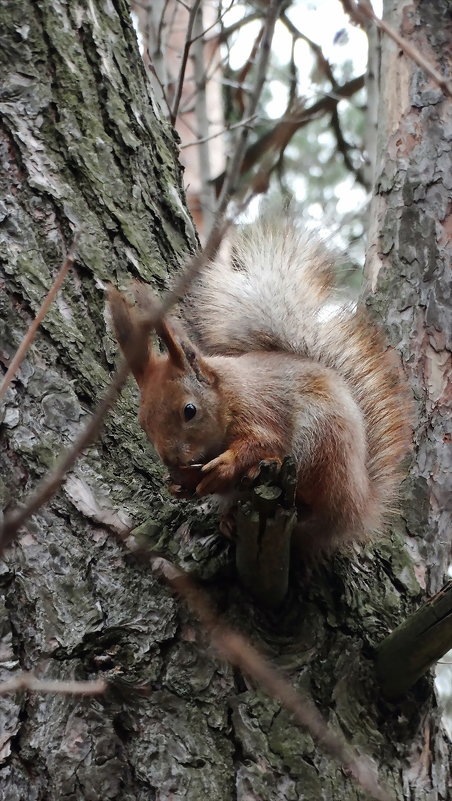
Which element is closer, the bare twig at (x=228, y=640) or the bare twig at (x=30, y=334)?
the bare twig at (x=30, y=334)

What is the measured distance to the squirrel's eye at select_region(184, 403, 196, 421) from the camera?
6.46 feet

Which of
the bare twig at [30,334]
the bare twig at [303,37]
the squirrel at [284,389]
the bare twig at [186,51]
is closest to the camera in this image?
the bare twig at [30,334]

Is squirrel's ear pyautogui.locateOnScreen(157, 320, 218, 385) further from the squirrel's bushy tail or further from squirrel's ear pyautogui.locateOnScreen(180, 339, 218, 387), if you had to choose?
the squirrel's bushy tail

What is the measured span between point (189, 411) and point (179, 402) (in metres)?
0.03

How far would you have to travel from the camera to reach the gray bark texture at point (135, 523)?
147 centimetres

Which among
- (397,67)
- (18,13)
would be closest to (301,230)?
(397,67)

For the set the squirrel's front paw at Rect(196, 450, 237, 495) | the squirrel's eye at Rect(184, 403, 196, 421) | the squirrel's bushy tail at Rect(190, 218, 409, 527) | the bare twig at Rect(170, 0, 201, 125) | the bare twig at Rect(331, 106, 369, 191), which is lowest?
the squirrel's front paw at Rect(196, 450, 237, 495)

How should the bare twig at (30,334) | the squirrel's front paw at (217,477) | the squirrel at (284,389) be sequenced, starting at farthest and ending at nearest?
1. the squirrel at (284,389)
2. the squirrel's front paw at (217,477)
3. the bare twig at (30,334)

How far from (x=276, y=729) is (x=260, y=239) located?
4.43 feet

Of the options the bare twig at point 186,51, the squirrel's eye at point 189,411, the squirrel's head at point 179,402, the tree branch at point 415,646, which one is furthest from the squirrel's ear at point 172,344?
the bare twig at point 186,51

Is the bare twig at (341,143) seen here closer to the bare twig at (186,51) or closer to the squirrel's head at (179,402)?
the bare twig at (186,51)

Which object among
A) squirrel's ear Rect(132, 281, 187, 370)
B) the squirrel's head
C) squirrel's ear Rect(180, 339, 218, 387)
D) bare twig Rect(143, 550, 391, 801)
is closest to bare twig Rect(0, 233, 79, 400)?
bare twig Rect(143, 550, 391, 801)

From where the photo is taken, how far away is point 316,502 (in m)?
1.95

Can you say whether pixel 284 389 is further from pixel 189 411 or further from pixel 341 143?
pixel 341 143
